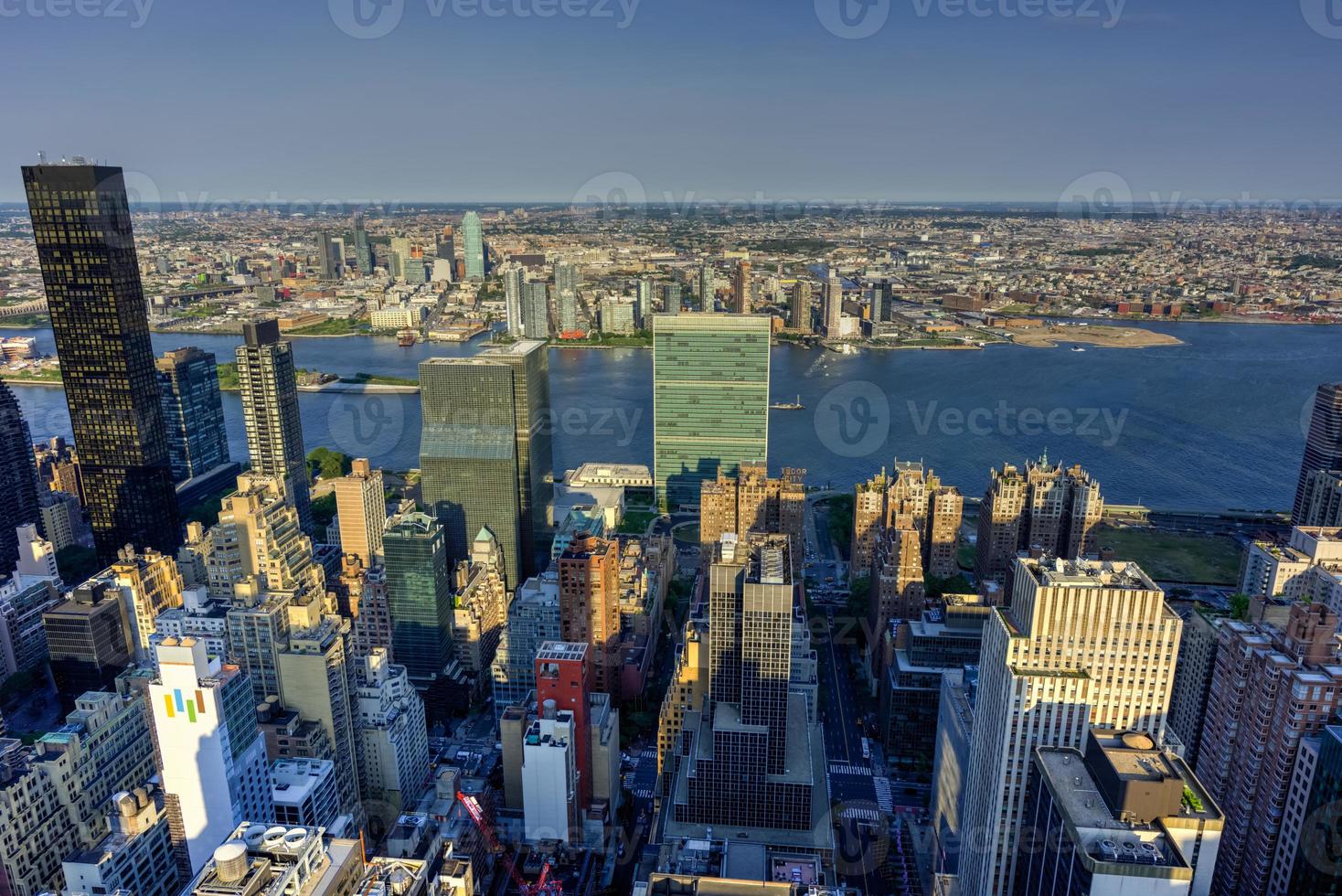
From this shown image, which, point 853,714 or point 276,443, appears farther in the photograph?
point 276,443

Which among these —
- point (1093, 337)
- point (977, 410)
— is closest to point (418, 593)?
point (977, 410)

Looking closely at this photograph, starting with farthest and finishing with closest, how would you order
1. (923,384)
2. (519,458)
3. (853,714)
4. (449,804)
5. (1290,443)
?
(923,384) → (1290,443) → (519,458) → (853,714) → (449,804)

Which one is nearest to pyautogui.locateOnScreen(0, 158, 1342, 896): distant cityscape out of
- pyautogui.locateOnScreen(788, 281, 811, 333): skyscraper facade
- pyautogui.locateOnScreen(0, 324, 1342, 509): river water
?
pyautogui.locateOnScreen(0, 324, 1342, 509): river water

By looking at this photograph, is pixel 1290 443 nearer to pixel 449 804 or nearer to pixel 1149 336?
pixel 1149 336

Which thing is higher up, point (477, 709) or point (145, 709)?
point (145, 709)

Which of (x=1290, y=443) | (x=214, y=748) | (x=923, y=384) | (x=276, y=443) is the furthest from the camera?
(x=923, y=384)

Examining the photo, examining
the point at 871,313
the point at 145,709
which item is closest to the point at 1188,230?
the point at 871,313

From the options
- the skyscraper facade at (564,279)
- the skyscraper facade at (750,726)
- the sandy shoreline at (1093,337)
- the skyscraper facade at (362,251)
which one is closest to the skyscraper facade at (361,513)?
the skyscraper facade at (750,726)

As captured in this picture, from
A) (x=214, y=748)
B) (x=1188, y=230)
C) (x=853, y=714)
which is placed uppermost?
(x=1188, y=230)
